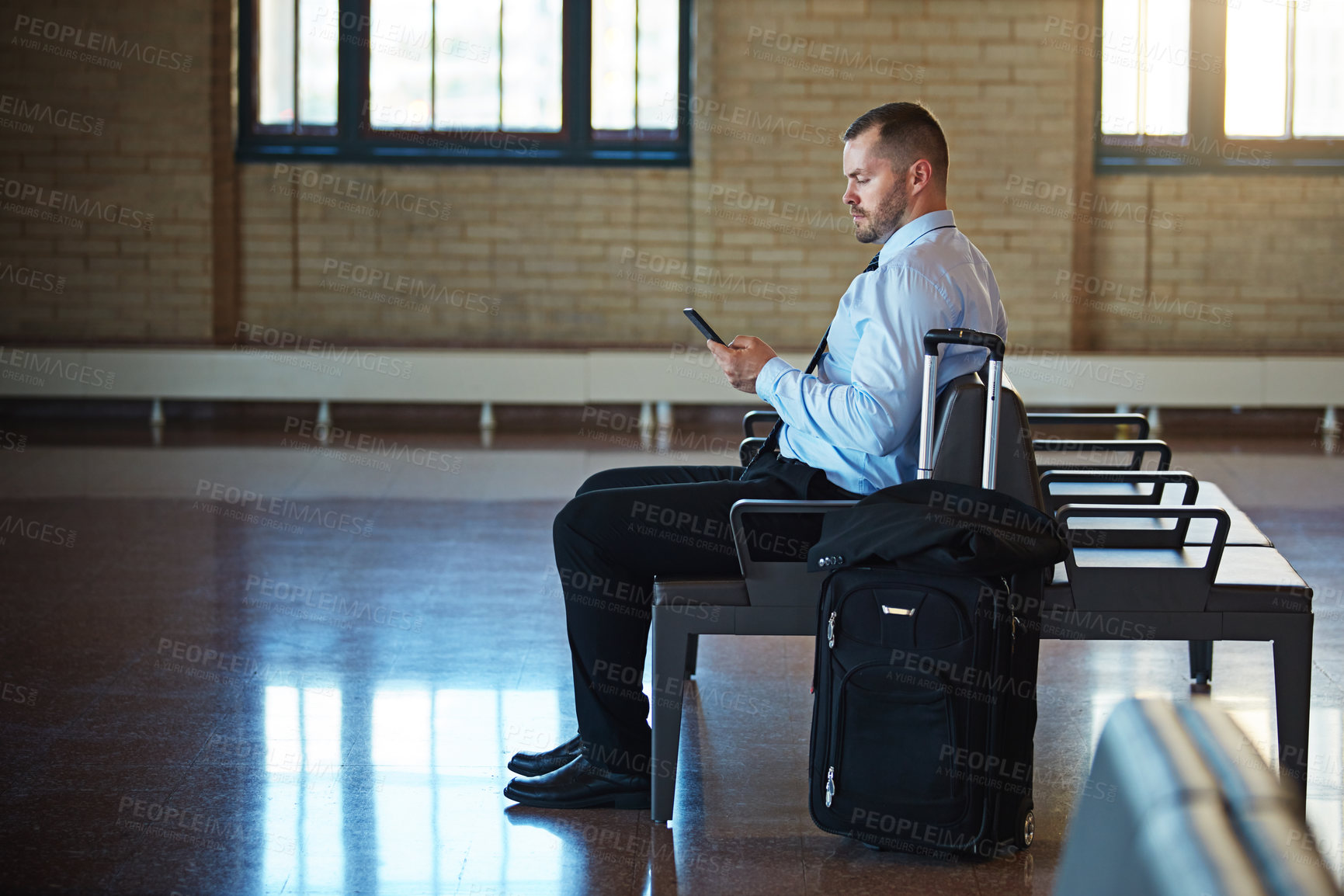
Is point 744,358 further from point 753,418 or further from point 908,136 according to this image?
point 753,418

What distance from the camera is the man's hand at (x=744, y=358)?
2643 millimetres

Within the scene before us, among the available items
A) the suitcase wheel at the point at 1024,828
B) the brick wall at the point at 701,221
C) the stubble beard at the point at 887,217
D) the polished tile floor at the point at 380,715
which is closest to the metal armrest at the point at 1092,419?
the polished tile floor at the point at 380,715

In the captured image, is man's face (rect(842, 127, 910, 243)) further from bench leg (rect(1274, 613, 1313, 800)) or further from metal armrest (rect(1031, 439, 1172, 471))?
bench leg (rect(1274, 613, 1313, 800))

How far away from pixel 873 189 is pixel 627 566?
0.87 meters

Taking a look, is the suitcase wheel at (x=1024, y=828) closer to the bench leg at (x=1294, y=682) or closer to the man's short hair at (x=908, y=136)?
the bench leg at (x=1294, y=682)

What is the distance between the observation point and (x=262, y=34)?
26.9ft

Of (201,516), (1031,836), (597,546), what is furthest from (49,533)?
(1031,836)

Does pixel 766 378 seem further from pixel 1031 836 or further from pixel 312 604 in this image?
pixel 312 604

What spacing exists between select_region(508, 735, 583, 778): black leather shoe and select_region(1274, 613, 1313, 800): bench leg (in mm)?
1325

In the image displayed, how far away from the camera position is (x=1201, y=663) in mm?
3424

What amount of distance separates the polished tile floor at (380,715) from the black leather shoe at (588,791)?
3cm

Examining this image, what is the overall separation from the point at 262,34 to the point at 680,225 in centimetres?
276

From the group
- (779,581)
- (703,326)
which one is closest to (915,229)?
(703,326)

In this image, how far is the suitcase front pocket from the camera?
2301 mm
